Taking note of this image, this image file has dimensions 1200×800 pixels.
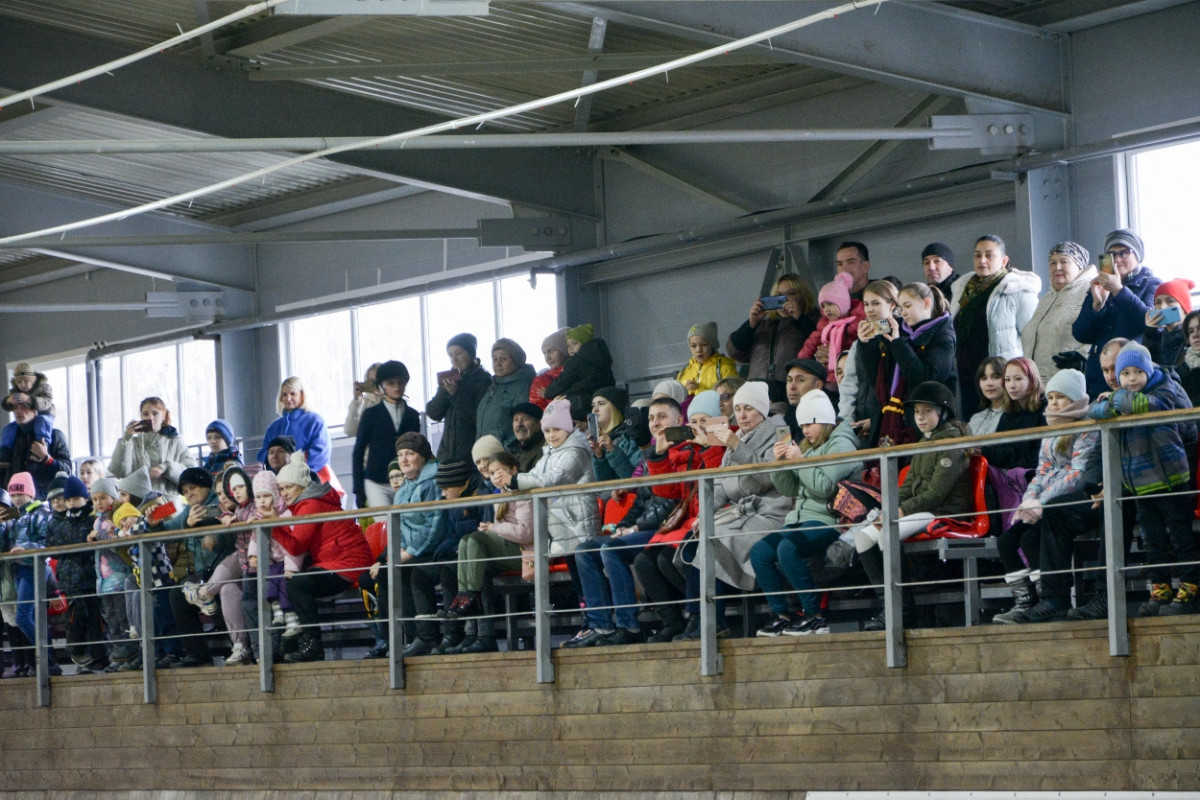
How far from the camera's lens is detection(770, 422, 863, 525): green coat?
754 cm

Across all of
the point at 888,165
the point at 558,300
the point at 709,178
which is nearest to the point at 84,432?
the point at 558,300

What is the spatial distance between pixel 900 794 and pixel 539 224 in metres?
7.50

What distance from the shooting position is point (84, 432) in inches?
821

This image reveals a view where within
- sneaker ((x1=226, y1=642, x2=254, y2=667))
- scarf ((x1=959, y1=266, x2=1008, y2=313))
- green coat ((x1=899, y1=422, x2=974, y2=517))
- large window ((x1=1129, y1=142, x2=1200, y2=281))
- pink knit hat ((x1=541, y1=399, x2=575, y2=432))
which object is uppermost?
large window ((x1=1129, y1=142, x2=1200, y2=281))

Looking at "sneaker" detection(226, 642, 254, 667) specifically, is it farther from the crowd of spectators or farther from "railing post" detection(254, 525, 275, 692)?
"railing post" detection(254, 525, 275, 692)

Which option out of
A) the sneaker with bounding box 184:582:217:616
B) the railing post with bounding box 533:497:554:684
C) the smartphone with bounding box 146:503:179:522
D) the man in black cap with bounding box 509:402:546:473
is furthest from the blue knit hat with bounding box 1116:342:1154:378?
the smartphone with bounding box 146:503:179:522

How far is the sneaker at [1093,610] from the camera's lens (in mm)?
6684

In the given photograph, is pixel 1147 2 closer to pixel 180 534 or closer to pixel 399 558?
pixel 399 558

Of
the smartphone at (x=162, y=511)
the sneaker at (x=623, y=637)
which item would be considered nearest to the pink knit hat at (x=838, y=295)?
the sneaker at (x=623, y=637)

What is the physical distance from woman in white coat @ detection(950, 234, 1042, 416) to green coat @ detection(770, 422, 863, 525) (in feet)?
5.23

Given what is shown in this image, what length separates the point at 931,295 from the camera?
8.73m

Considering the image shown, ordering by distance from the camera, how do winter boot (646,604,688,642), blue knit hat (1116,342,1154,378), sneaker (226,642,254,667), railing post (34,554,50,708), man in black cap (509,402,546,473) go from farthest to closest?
1. railing post (34,554,50,708)
2. sneaker (226,642,254,667)
3. man in black cap (509,402,546,473)
4. winter boot (646,604,688,642)
5. blue knit hat (1116,342,1154,378)

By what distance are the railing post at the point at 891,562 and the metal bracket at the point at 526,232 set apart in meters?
6.86

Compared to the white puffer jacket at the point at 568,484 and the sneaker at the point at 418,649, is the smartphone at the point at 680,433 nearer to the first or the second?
the white puffer jacket at the point at 568,484
